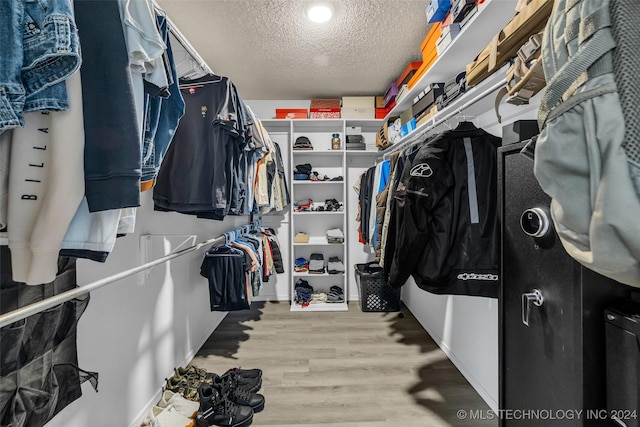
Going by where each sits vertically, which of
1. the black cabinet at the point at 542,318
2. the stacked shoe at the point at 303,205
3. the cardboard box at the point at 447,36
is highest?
the cardboard box at the point at 447,36

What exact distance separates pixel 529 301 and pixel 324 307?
260 cm

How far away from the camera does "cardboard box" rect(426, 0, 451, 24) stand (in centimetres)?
160

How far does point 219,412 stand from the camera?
153 cm

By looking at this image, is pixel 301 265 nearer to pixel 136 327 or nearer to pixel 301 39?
pixel 136 327

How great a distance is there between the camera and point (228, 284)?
2.10 m

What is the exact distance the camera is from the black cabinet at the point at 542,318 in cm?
67

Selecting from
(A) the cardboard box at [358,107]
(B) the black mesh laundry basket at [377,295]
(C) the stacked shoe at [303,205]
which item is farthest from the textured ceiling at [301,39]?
(B) the black mesh laundry basket at [377,295]

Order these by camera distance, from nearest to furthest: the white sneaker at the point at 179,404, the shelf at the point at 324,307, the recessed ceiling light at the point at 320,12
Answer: the white sneaker at the point at 179,404 → the recessed ceiling light at the point at 320,12 → the shelf at the point at 324,307

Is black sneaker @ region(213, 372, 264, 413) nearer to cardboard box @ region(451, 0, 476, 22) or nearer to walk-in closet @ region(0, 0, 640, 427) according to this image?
walk-in closet @ region(0, 0, 640, 427)

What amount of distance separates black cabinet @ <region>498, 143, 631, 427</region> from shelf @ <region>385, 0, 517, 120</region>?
759 mm

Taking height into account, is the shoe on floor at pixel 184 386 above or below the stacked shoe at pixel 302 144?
below

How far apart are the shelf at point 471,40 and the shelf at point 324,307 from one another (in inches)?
93.4

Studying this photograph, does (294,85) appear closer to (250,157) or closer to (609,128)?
(250,157)

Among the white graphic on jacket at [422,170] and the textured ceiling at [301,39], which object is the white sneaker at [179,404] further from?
the textured ceiling at [301,39]
